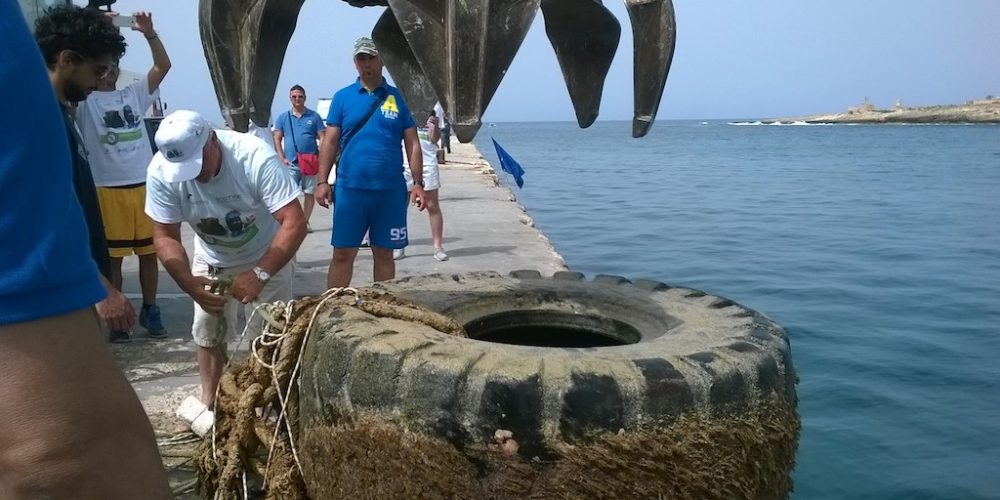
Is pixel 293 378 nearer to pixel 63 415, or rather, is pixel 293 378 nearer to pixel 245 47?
pixel 245 47

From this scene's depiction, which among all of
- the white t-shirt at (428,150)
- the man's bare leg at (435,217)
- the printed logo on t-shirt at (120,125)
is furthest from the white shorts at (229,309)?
the white t-shirt at (428,150)

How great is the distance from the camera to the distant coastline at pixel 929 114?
80.5 m

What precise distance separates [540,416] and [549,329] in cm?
120

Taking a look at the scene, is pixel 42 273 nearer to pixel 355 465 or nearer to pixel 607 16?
pixel 355 465

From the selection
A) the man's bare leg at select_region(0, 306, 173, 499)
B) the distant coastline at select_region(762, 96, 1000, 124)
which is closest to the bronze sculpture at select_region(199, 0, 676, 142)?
the man's bare leg at select_region(0, 306, 173, 499)

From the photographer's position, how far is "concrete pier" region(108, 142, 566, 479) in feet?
14.9

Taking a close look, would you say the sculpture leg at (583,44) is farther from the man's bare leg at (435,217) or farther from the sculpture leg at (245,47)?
the man's bare leg at (435,217)

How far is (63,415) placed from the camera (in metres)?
1.33

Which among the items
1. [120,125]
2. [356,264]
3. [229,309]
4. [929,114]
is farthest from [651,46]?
[929,114]

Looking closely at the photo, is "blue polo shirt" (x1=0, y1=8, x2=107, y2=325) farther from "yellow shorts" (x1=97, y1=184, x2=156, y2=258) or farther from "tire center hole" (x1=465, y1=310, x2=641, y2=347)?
"yellow shorts" (x1=97, y1=184, x2=156, y2=258)

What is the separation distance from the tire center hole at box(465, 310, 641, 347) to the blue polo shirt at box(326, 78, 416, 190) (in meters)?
2.43

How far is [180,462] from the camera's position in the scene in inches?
146

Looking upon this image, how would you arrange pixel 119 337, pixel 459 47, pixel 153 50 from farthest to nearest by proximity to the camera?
pixel 119 337 → pixel 153 50 → pixel 459 47

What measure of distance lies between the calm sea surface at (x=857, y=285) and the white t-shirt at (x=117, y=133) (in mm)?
4337
